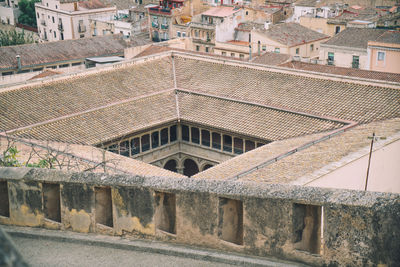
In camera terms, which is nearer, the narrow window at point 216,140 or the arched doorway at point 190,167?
the narrow window at point 216,140

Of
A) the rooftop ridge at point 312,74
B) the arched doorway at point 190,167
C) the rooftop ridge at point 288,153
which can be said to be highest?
the rooftop ridge at point 312,74

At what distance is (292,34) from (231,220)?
46.5m

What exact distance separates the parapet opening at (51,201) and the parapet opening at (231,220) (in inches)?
99.4

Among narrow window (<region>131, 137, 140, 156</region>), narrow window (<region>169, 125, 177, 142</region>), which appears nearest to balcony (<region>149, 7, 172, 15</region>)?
narrow window (<region>169, 125, 177, 142</region>)

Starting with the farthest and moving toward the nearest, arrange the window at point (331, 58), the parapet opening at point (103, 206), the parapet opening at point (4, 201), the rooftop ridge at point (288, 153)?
1. the window at point (331, 58)
2. the rooftop ridge at point (288, 153)
3. the parapet opening at point (4, 201)
4. the parapet opening at point (103, 206)

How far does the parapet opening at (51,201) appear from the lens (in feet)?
29.4

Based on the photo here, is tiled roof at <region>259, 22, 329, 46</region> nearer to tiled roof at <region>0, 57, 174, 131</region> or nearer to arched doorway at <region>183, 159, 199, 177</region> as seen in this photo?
tiled roof at <region>0, 57, 174, 131</region>

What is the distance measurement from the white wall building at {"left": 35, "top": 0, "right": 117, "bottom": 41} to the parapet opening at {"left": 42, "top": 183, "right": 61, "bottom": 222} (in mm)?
60238

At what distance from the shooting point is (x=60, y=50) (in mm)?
50812

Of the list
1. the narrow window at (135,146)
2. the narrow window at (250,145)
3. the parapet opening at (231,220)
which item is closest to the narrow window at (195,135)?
the narrow window at (135,146)

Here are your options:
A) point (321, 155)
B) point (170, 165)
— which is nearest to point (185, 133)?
point (170, 165)

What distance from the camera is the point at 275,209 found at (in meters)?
7.80

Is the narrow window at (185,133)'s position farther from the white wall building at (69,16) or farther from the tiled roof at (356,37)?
the white wall building at (69,16)

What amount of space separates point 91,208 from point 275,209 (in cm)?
270
